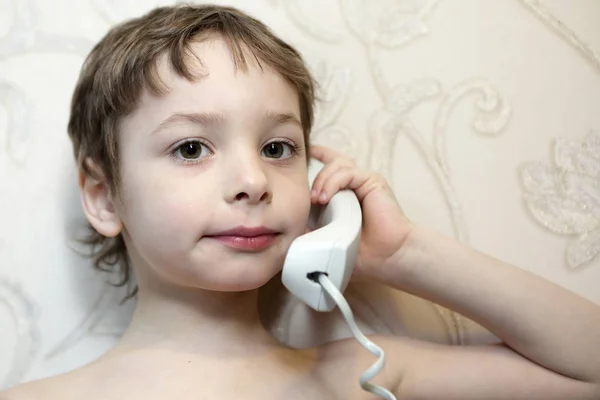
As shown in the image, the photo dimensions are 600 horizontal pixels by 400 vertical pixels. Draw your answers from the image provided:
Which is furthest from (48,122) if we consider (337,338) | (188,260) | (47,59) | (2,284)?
(337,338)

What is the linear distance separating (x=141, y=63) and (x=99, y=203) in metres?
0.18

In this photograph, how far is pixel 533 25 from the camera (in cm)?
94

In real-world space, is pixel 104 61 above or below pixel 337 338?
above

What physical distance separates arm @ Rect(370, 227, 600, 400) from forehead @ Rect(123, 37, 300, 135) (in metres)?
0.27

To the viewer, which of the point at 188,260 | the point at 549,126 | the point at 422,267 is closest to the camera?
the point at 188,260

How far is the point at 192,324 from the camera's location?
2.40ft

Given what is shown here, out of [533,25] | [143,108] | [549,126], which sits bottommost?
[143,108]

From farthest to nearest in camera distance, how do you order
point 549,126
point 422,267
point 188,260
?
point 549,126 → point 422,267 → point 188,260

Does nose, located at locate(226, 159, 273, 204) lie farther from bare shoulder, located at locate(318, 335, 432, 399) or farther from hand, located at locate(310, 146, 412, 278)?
bare shoulder, located at locate(318, 335, 432, 399)

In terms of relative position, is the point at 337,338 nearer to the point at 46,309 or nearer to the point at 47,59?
the point at 46,309

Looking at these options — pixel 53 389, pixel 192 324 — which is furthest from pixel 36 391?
pixel 192 324

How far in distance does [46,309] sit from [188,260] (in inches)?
11.6

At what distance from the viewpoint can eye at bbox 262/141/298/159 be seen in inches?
28.1

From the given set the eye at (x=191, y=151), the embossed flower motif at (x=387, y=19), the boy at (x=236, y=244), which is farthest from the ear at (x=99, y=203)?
the embossed flower motif at (x=387, y=19)
